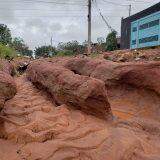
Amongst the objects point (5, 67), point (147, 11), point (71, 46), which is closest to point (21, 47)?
point (71, 46)

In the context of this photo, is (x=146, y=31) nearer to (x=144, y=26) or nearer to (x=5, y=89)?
(x=144, y=26)

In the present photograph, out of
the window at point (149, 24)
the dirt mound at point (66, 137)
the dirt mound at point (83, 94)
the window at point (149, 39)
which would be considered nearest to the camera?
the dirt mound at point (66, 137)

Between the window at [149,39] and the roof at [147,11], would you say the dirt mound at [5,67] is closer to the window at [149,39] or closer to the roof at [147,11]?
the window at [149,39]

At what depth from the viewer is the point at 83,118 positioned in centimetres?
672

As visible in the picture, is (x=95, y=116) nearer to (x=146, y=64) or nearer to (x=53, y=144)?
(x=53, y=144)

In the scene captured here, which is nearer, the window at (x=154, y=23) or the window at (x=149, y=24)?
the window at (x=154, y=23)

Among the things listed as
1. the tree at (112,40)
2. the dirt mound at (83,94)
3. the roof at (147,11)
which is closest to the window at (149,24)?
the roof at (147,11)

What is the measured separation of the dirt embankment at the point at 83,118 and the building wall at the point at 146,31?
25.1 m

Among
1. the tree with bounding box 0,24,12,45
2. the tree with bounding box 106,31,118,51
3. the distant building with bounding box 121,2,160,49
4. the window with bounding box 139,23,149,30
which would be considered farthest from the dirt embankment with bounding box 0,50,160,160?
the tree with bounding box 106,31,118,51

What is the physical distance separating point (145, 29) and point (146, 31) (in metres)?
0.48

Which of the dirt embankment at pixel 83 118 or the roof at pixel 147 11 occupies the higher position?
the roof at pixel 147 11

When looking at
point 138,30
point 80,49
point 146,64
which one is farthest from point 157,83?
point 80,49

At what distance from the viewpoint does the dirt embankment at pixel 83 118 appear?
18.0 ft

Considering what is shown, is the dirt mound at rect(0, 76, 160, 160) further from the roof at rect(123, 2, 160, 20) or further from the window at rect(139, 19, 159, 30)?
the roof at rect(123, 2, 160, 20)
